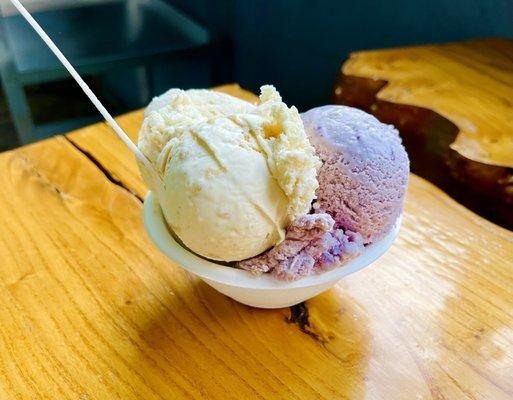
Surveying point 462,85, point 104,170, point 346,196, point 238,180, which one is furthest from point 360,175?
point 462,85

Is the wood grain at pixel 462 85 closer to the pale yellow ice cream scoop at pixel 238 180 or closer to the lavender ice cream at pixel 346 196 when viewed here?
the lavender ice cream at pixel 346 196

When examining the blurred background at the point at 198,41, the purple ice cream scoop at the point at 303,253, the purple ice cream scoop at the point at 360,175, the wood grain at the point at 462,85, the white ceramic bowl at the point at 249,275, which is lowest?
the blurred background at the point at 198,41

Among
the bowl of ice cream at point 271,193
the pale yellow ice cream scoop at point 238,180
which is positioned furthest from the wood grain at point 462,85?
the pale yellow ice cream scoop at point 238,180

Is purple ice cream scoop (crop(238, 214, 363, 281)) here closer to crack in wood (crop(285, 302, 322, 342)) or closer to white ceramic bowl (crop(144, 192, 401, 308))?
white ceramic bowl (crop(144, 192, 401, 308))

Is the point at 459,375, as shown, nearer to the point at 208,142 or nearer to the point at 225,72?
the point at 208,142

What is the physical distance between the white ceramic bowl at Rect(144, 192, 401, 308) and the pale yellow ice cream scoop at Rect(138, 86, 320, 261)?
0.7 inches

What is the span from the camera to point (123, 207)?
90 cm

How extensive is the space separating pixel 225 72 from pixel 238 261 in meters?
1.58

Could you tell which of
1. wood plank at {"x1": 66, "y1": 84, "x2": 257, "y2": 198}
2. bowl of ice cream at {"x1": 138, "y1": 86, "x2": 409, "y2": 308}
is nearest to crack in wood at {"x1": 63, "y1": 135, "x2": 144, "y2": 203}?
wood plank at {"x1": 66, "y1": 84, "x2": 257, "y2": 198}

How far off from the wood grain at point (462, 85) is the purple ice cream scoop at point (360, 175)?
40 centimetres

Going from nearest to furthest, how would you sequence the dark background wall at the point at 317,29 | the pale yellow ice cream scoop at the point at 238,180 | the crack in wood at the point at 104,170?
the pale yellow ice cream scoop at the point at 238,180 < the crack in wood at the point at 104,170 < the dark background wall at the point at 317,29

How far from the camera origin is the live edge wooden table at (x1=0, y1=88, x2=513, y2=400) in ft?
2.04

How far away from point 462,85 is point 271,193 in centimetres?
78

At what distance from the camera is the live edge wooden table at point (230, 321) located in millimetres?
623
